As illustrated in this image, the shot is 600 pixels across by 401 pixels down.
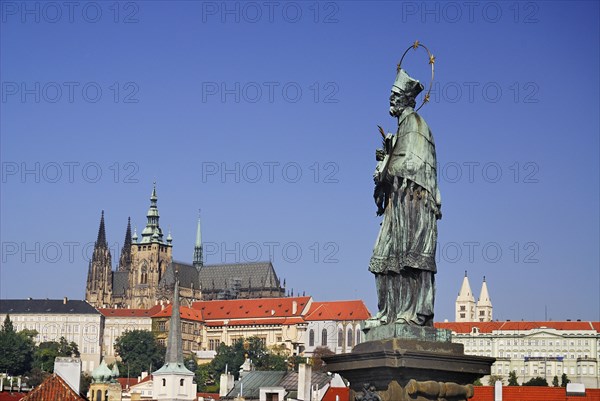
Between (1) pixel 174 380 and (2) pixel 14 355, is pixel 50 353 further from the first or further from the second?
(1) pixel 174 380

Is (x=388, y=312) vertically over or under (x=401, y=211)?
under

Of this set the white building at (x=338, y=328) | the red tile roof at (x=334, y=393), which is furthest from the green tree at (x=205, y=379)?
the red tile roof at (x=334, y=393)

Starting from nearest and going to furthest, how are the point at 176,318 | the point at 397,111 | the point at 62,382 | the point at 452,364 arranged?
the point at 452,364
the point at 397,111
the point at 62,382
the point at 176,318

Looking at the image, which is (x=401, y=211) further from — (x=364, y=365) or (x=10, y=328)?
(x=10, y=328)

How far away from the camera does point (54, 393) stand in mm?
33000

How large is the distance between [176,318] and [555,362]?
13026 cm

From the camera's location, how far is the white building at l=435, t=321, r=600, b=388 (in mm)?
195250

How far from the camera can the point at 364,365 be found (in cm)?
1283

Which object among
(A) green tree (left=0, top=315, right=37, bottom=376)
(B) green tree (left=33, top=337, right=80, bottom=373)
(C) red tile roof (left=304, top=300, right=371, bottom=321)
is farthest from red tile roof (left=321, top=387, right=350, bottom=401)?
(C) red tile roof (left=304, top=300, right=371, bottom=321)

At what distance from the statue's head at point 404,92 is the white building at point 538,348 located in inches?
7211

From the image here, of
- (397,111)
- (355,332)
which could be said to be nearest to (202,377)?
(355,332)

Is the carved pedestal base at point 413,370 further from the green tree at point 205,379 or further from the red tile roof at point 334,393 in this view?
the green tree at point 205,379

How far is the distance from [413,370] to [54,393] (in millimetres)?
22248

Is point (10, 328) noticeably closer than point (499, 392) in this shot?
No
